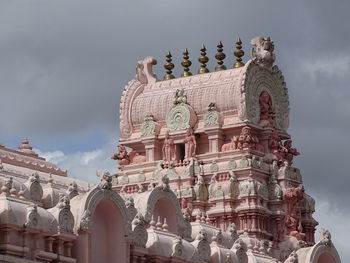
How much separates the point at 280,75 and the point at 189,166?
8.66 m

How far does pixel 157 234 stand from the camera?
2151 inches

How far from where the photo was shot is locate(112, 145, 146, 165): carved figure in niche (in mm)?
80438

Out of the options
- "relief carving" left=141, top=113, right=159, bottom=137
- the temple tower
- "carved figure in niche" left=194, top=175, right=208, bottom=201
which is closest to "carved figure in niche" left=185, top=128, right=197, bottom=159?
the temple tower

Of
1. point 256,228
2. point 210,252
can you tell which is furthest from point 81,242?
point 256,228

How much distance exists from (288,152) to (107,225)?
28986 millimetres

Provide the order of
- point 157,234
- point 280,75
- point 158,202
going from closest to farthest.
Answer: point 157,234, point 158,202, point 280,75

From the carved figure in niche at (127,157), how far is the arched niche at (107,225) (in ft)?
92.3

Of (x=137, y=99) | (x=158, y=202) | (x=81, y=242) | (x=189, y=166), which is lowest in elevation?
(x=81, y=242)

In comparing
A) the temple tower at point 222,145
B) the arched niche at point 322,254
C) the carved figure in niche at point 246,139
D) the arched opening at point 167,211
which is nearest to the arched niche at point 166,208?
the arched opening at point 167,211

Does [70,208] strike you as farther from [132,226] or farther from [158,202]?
[158,202]

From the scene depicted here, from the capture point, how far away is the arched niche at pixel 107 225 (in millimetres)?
50562

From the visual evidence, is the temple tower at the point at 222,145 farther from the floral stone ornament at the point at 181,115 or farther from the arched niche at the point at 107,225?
the arched niche at the point at 107,225

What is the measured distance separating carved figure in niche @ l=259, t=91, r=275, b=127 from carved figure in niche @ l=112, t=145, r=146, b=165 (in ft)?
24.1

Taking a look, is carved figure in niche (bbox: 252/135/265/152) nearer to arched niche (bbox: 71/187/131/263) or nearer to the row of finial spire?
the row of finial spire
